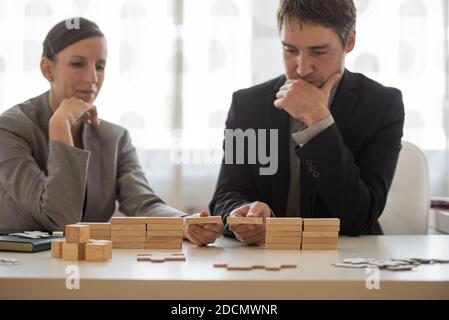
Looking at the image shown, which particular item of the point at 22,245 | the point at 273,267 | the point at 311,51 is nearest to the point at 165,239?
the point at 22,245

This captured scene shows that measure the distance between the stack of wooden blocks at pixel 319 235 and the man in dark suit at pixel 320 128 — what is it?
0.35m

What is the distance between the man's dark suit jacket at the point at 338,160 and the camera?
1.97m

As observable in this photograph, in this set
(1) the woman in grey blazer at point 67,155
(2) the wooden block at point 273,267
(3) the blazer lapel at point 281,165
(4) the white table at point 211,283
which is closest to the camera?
(4) the white table at point 211,283

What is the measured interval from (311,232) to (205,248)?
0.85 feet

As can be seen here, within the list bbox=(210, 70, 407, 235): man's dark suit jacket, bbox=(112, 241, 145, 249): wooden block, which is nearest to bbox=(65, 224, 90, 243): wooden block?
bbox=(112, 241, 145, 249): wooden block

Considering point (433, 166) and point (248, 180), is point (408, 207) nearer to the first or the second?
point (248, 180)

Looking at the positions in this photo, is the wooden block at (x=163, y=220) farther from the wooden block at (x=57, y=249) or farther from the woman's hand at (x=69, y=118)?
the woman's hand at (x=69, y=118)

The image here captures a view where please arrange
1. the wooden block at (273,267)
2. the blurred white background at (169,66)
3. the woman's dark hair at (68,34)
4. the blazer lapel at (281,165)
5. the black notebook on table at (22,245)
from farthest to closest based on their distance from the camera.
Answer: the blurred white background at (169,66) < the woman's dark hair at (68,34) < the blazer lapel at (281,165) < the black notebook on table at (22,245) < the wooden block at (273,267)

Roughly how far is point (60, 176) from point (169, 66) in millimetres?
1615

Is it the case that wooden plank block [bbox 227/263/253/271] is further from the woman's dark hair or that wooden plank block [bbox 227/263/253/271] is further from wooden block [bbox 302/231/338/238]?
the woman's dark hair

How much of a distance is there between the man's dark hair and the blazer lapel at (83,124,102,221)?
2.52ft

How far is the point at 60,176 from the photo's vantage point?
80.4 inches

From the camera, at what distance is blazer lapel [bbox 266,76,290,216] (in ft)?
7.14

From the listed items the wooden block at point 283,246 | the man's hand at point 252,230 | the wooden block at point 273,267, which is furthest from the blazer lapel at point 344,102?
the wooden block at point 273,267
